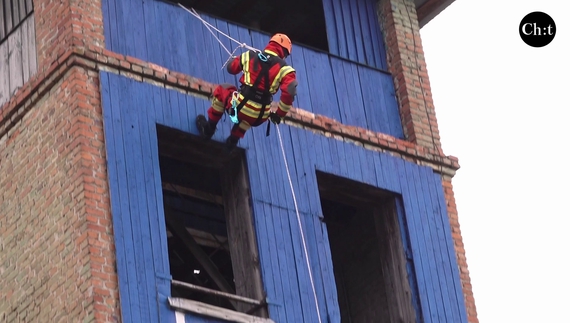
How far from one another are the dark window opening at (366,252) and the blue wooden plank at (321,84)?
1082 mm

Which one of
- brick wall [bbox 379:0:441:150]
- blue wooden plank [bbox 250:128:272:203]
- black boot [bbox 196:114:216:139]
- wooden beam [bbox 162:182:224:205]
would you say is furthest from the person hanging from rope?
wooden beam [bbox 162:182:224:205]

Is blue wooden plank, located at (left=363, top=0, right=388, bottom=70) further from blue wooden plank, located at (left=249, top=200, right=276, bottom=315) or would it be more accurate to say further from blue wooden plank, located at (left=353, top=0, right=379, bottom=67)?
blue wooden plank, located at (left=249, top=200, right=276, bottom=315)

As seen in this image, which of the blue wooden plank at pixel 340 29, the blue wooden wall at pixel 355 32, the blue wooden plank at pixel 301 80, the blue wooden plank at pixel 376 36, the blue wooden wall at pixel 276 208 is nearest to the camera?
the blue wooden wall at pixel 276 208

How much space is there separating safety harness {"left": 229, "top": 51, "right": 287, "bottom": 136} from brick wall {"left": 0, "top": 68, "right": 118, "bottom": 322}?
1629 mm

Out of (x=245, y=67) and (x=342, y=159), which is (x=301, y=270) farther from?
(x=245, y=67)

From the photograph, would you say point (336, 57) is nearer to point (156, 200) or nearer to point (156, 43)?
point (156, 43)

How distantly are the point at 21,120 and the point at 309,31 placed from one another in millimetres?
6764

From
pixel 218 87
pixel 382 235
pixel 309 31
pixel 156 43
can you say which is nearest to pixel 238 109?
pixel 218 87

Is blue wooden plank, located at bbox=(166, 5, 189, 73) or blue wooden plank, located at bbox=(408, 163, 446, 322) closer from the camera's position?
blue wooden plank, located at bbox=(166, 5, 189, 73)

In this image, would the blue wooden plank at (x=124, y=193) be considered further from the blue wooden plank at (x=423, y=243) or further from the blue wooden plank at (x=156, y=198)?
the blue wooden plank at (x=423, y=243)

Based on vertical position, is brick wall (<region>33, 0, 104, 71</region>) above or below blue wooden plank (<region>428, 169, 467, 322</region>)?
above

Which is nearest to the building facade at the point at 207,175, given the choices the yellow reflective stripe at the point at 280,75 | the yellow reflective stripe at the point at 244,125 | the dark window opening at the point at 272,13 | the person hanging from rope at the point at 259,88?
the yellow reflective stripe at the point at 244,125

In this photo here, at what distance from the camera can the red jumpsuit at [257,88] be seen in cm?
1758

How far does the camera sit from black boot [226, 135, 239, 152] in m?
18.3
